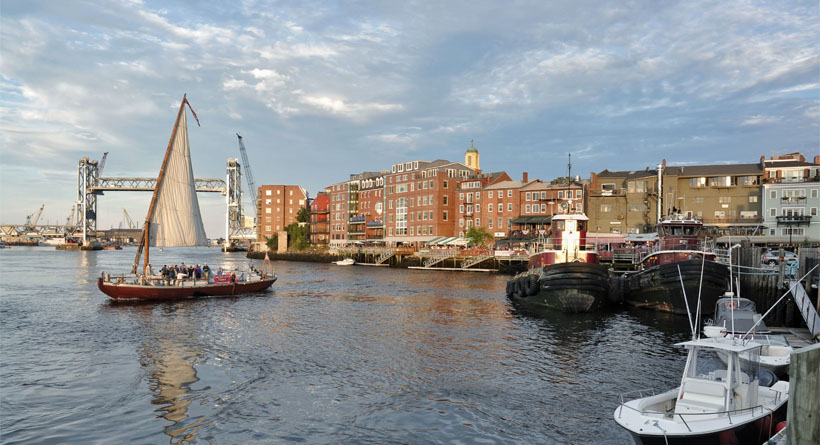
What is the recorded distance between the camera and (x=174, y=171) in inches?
1859

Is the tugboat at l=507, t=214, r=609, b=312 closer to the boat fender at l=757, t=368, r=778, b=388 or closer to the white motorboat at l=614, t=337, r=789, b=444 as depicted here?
the boat fender at l=757, t=368, r=778, b=388

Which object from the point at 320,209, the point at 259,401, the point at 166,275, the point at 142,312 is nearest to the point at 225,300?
the point at 166,275

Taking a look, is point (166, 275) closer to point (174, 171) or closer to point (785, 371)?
point (174, 171)

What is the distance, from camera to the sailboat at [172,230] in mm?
44250

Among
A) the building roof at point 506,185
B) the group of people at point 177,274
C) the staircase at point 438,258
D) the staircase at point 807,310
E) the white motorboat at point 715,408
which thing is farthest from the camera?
the building roof at point 506,185

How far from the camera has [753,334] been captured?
18.7m

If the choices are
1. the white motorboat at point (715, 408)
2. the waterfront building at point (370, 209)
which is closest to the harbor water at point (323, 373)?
the white motorboat at point (715, 408)

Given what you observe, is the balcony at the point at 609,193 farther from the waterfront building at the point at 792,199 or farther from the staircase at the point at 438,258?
the staircase at the point at 438,258

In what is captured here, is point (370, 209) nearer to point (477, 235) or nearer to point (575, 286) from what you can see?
point (477, 235)

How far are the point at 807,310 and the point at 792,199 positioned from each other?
212 ft

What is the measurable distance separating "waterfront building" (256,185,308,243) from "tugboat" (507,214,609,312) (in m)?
157

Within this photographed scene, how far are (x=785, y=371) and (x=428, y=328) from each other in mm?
19102

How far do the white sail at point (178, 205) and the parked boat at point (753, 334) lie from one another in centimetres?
3747

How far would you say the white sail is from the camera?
4547cm
